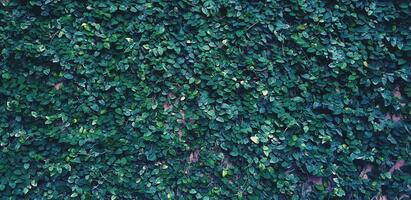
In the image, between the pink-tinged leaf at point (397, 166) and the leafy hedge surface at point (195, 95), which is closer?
the leafy hedge surface at point (195, 95)

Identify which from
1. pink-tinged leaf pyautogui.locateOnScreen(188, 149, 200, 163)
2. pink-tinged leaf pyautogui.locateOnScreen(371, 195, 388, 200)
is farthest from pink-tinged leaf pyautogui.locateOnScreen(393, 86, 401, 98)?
pink-tinged leaf pyautogui.locateOnScreen(188, 149, 200, 163)

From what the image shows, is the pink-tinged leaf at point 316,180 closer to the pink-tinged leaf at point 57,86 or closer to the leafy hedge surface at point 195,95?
the leafy hedge surface at point 195,95

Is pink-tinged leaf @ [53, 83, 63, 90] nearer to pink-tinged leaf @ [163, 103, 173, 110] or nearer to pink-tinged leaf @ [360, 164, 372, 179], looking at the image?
pink-tinged leaf @ [163, 103, 173, 110]

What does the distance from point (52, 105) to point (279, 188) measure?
1.63 metres

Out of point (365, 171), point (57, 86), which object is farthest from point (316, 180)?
point (57, 86)

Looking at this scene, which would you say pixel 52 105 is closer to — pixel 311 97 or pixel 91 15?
pixel 91 15

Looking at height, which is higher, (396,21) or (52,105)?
(396,21)

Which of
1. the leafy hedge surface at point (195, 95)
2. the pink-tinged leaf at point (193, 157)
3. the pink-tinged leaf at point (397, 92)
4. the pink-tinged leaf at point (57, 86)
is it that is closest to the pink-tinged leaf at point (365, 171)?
the leafy hedge surface at point (195, 95)

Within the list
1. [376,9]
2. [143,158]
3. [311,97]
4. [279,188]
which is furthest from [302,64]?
[143,158]

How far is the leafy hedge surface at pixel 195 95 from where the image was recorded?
2.58m

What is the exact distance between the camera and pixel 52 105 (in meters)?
2.60

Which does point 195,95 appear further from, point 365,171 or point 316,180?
point 365,171

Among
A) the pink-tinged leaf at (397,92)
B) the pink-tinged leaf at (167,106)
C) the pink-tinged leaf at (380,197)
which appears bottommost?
the pink-tinged leaf at (380,197)

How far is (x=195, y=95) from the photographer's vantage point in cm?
260
